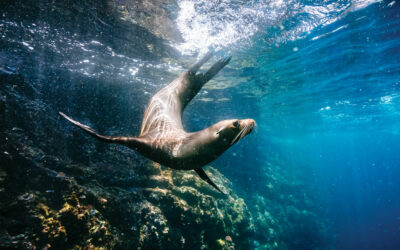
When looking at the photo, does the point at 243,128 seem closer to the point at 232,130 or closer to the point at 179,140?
the point at 232,130

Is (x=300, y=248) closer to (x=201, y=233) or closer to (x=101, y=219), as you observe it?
(x=201, y=233)

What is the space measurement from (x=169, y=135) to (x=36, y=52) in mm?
16311

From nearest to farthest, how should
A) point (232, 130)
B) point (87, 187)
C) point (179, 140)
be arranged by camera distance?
point (232, 130) < point (179, 140) < point (87, 187)

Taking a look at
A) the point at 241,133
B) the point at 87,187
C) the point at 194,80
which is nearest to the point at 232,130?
the point at 241,133

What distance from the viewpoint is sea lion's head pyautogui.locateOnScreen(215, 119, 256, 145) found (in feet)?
5.28

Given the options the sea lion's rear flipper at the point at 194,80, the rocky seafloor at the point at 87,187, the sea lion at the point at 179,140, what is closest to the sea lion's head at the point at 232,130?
the sea lion at the point at 179,140

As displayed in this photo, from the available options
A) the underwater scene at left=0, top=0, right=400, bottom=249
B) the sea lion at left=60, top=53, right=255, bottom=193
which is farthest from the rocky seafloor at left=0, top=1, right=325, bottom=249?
the sea lion at left=60, top=53, right=255, bottom=193

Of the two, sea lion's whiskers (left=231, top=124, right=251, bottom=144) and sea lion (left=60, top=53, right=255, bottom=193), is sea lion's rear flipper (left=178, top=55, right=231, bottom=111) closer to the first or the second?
sea lion (left=60, top=53, right=255, bottom=193)

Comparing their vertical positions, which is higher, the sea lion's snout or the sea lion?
the sea lion's snout

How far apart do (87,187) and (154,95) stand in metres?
3.54

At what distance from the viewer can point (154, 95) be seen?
13.0ft

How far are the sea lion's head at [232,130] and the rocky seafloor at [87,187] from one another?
457 centimetres

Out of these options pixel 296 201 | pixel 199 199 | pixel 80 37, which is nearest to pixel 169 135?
pixel 199 199

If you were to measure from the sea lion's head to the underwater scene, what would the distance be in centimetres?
1
